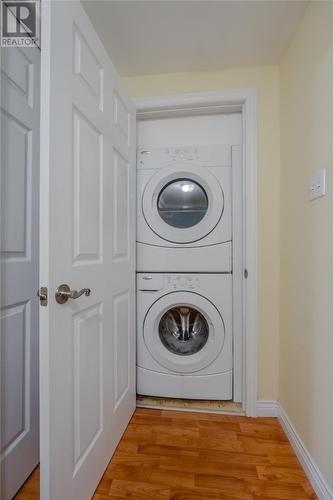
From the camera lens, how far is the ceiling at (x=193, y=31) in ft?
3.89

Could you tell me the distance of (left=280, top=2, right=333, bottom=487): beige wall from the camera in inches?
39.6

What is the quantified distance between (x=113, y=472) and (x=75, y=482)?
12.8 inches

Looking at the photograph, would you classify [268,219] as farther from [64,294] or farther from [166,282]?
[64,294]

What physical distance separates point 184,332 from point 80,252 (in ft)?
3.62

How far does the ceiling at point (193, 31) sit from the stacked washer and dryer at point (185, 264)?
0.50 meters

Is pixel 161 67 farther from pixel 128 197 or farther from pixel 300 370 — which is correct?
pixel 300 370

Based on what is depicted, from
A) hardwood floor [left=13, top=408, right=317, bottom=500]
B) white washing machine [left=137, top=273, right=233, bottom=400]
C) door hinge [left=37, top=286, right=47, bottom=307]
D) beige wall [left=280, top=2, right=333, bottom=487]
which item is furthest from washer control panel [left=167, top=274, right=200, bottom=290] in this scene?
door hinge [left=37, top=286, right=47, bottom=307]

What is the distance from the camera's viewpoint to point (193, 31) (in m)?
1.32

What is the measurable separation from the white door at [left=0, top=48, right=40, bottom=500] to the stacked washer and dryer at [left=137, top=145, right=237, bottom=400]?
0.71m

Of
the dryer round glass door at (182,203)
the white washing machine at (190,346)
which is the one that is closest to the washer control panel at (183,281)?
the white washing machine at (190,346)

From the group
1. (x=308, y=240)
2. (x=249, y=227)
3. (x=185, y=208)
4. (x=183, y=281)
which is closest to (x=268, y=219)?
(x=249, y=227)

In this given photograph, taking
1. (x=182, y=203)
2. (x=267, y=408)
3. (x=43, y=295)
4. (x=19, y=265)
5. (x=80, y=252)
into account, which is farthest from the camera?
(x=182, y=203)

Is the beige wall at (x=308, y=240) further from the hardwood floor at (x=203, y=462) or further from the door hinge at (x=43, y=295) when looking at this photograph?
the door hinge at (x=43, y=295)

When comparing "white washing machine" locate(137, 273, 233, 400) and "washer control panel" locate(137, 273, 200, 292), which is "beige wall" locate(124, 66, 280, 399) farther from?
"washer control panel" locate(137, 273, 200, 292)
